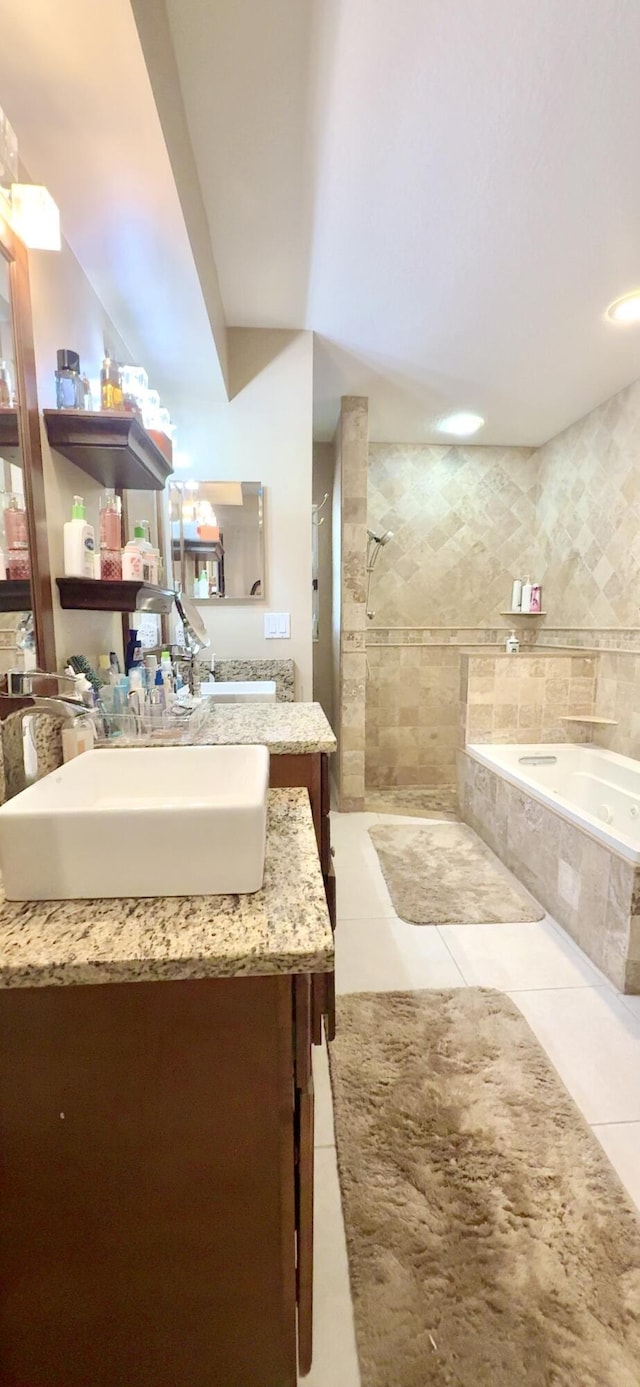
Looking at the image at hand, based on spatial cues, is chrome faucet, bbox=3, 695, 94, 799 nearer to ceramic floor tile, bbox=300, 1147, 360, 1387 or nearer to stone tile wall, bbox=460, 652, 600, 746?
ceramic floor tile, bbox=300, 1147, 360, 1387

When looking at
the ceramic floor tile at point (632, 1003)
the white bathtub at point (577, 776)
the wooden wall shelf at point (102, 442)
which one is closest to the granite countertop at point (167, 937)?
the wooden wall shelf at point (102, 442)

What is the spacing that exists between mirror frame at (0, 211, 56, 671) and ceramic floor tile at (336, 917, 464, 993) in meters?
1.42

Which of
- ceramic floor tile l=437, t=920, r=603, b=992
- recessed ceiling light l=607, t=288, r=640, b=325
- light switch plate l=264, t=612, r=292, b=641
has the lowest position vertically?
ceramic floor tile l=437, t=920, r=603, b=992

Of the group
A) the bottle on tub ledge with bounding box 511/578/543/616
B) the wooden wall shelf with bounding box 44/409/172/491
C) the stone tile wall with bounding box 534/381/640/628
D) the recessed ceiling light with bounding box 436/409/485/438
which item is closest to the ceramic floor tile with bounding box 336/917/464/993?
the wooden wall shelf with bounding box 44/409/172/491

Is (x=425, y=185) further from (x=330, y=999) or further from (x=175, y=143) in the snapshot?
(x=330, y=999)

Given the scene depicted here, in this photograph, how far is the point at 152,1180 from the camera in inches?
27.3

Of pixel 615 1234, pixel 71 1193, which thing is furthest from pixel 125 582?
pixel 615 1234

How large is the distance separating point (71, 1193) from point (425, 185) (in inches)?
95.5

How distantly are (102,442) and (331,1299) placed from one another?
1.85 m

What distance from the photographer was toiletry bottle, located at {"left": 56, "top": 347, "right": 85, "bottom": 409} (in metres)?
1.26

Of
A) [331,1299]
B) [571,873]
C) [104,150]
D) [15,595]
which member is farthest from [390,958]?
[104,150]

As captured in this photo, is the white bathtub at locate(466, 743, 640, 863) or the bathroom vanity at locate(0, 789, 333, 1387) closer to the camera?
the bathroom vanity at locate(0, 789, 333, 1387)

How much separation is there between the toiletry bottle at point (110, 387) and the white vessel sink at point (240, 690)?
1047mm

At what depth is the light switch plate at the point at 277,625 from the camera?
2699 millimetres
